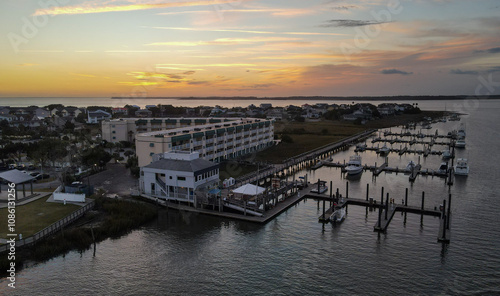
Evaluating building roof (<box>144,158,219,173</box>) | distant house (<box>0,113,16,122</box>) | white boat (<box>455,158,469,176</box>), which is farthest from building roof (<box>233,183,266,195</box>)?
distant house (<box>0,113,16,122</box>)

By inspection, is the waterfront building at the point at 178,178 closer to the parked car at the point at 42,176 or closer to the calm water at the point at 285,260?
the calm water at the point at 285,260

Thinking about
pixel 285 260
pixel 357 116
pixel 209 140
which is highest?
pixel 357 116

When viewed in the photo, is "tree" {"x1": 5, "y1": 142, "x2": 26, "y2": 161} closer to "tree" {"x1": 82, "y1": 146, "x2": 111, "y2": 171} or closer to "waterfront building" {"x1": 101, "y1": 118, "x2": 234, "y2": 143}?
"tree" {"x1": 82, "y1": 146, "x2": 111, "y2": 171}

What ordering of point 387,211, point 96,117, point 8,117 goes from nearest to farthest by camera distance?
point 387,211 → point 8,117 → point 96,117

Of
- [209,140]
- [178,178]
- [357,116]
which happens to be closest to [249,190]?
[178,178]

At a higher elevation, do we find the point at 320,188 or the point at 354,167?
the point at 354,167

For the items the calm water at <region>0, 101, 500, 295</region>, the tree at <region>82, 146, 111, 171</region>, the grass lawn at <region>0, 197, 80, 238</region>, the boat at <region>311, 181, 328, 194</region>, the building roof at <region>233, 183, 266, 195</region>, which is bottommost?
the calm water at <region>0, 101, 500, 295</region>

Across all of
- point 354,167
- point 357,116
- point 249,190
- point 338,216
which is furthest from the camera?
point 357,116

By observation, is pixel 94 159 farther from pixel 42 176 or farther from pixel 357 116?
pixel 357 116
